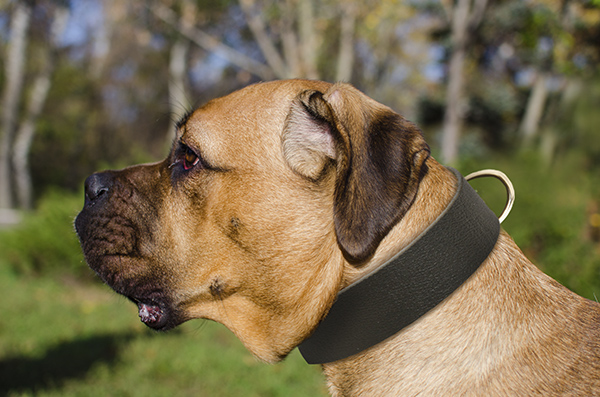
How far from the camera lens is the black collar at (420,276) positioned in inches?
66.4

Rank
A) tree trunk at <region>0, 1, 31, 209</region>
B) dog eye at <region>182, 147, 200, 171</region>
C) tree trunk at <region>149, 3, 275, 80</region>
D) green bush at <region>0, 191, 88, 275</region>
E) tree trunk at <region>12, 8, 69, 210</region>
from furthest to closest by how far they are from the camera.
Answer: tree trunk at <region>12, 8, 69, 210</region>
tree trunk at <region>0, 1, 31, 209</region>
tree trunk at <region>149, 3, 275, 80</region>
green bush at <region>0, 191, 88, 275</region>
dog eye at <region>182, 147, 200, 171</region>

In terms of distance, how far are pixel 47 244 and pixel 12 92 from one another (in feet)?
30.5

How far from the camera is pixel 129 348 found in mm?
5914

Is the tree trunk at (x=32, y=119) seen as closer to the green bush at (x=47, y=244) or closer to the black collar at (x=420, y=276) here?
the green bush at (x=47, y=244)

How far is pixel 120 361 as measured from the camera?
5.50m

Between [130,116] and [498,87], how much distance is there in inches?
861

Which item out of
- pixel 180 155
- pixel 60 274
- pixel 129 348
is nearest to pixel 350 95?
pixel 180 155

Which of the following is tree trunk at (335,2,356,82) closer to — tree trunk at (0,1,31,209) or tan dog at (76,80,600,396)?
tree trunk at (0,1,31,209)

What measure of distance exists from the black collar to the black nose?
145 centimetres

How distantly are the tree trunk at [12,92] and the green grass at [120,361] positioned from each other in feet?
33.5

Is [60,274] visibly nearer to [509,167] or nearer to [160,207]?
[160,207]

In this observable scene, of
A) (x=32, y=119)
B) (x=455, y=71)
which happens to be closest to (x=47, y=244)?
(x=455, y=71)

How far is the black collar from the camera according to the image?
5.54 feet

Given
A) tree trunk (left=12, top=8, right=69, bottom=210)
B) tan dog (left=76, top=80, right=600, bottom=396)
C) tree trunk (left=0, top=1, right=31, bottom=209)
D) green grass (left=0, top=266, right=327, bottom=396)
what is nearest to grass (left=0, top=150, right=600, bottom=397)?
green grass (left=0, top=266, right=327, bottom=396)
